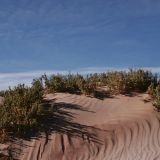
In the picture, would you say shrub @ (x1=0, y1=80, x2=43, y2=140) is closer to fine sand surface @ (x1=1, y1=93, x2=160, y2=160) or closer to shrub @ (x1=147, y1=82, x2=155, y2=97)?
fine sand surface @ (x1=1, y1=93, x2=160, y2=160)

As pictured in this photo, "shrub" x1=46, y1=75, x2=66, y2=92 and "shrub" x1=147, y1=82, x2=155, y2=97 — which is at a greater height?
"shrub" x1=46, y1=75, x2=66, y2=92

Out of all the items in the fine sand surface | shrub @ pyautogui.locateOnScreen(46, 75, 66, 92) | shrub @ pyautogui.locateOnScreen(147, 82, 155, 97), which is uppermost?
shrub @ pyautogui.locateOnScreen(46, 75, 66, 92)

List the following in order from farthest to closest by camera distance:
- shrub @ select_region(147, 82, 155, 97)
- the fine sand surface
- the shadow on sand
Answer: shrub @ select_region(147, 82, 155, 97)
the shadow on sand
the fine sand surface

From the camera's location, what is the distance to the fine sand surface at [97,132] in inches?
469

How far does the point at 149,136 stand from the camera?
13203 millimetres

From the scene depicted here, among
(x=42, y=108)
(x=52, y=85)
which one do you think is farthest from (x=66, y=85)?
(x=42, y=108)

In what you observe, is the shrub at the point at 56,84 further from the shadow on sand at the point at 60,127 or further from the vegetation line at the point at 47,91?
the shadow on sand at the point at 60,127

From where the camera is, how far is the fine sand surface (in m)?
11.9

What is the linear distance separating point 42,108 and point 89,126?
4.80ft

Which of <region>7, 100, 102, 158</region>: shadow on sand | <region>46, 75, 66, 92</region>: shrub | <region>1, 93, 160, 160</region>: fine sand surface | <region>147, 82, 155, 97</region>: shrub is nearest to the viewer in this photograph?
<region>1, 93, 160, 160</region>: fine sand surface

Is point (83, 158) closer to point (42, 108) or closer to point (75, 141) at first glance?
point (75, 141)

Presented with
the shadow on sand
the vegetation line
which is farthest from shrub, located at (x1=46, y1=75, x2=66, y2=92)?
the shadow on sand

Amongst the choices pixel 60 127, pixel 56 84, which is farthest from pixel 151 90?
pixel 60 127

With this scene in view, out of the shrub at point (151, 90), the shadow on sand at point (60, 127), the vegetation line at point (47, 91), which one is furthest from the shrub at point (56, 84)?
the shrub at point (151, 90)
